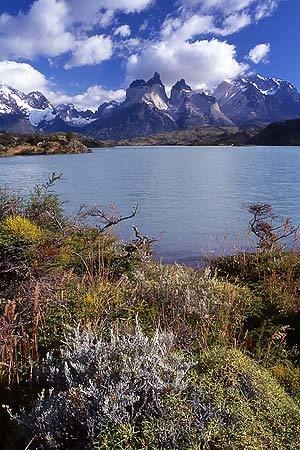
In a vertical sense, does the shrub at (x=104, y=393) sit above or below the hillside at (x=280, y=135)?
below

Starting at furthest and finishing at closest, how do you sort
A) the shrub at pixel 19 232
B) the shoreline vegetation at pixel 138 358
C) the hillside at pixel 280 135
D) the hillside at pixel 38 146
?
the hillside at pixel 280 135
the hillside at pixel 38 146
the shrub at pixel 19 232
the shoreline vegetation at pixel 138 358

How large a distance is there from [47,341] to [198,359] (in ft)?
7.10

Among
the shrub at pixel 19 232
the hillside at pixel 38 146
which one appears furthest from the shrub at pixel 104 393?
the hillside at pixel 38 146

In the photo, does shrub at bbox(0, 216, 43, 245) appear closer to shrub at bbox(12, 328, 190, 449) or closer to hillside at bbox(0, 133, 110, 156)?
shrub at bbox(12, 328, 190, 449)

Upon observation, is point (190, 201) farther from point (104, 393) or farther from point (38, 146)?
point (38, 146)

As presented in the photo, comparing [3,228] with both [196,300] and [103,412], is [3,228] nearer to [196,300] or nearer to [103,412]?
[196,300]

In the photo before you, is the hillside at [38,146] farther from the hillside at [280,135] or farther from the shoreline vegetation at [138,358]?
the shoreline vegetation at [138,358]

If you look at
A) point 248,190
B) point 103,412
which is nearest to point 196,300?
point 103,412

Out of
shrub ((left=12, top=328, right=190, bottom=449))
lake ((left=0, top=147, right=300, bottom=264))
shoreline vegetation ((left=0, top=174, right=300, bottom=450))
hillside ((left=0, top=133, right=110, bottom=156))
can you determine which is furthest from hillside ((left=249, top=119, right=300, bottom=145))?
shrub ((left=12, top=328, right=190, bottom=449))

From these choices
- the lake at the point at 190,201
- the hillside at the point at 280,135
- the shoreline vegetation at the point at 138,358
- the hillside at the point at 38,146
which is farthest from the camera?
the hillside at the point at 280,135

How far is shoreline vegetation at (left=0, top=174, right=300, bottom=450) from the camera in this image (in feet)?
12.5

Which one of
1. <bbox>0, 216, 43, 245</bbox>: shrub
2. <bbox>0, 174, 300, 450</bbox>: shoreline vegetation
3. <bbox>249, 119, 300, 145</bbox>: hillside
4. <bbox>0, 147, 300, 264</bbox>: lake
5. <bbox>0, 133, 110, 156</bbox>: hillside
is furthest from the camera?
<bbox>249, 119, 300, 145</bbox>: hillside

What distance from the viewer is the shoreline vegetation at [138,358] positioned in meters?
3.81

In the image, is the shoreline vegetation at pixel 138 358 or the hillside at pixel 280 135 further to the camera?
the hillside at pixel 280 135
